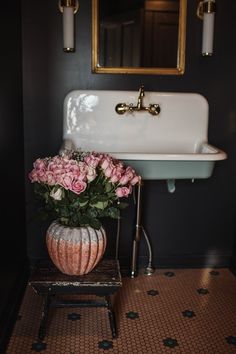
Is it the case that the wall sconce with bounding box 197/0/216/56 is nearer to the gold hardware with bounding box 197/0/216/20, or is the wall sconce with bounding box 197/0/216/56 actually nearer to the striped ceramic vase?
the gold hardware with bounding box 197/0/216/20

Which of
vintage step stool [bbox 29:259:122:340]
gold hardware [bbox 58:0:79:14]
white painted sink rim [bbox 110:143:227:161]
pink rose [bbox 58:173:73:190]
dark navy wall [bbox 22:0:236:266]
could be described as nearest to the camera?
pink rose [bbox 58:173:73:190]

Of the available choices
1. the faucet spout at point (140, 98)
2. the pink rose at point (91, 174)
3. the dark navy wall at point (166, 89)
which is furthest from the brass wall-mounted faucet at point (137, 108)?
the pink rose at point (91, 174)

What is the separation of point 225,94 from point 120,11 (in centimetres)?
72

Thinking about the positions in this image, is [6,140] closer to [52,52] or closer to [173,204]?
[52,52]

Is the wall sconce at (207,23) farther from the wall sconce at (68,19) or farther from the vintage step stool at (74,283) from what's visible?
the vintage step stool at (74,283)

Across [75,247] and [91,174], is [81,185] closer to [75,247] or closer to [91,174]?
[91,174]

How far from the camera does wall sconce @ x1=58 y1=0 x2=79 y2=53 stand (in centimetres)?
210

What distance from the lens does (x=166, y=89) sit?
2305mm

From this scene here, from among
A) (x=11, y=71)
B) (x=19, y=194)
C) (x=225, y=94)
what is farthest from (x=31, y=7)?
(x=225, y=94)

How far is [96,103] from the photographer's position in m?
2.21

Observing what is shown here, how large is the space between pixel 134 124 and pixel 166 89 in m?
0.28

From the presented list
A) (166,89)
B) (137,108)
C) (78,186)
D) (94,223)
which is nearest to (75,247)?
(94,223)

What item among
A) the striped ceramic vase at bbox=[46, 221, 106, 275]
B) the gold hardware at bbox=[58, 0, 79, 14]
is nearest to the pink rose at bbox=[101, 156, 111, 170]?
the striped ceramic vase at bbox=[46, 221, 106, 275]

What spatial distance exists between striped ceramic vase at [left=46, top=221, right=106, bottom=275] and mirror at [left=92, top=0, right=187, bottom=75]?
94 centimetres
